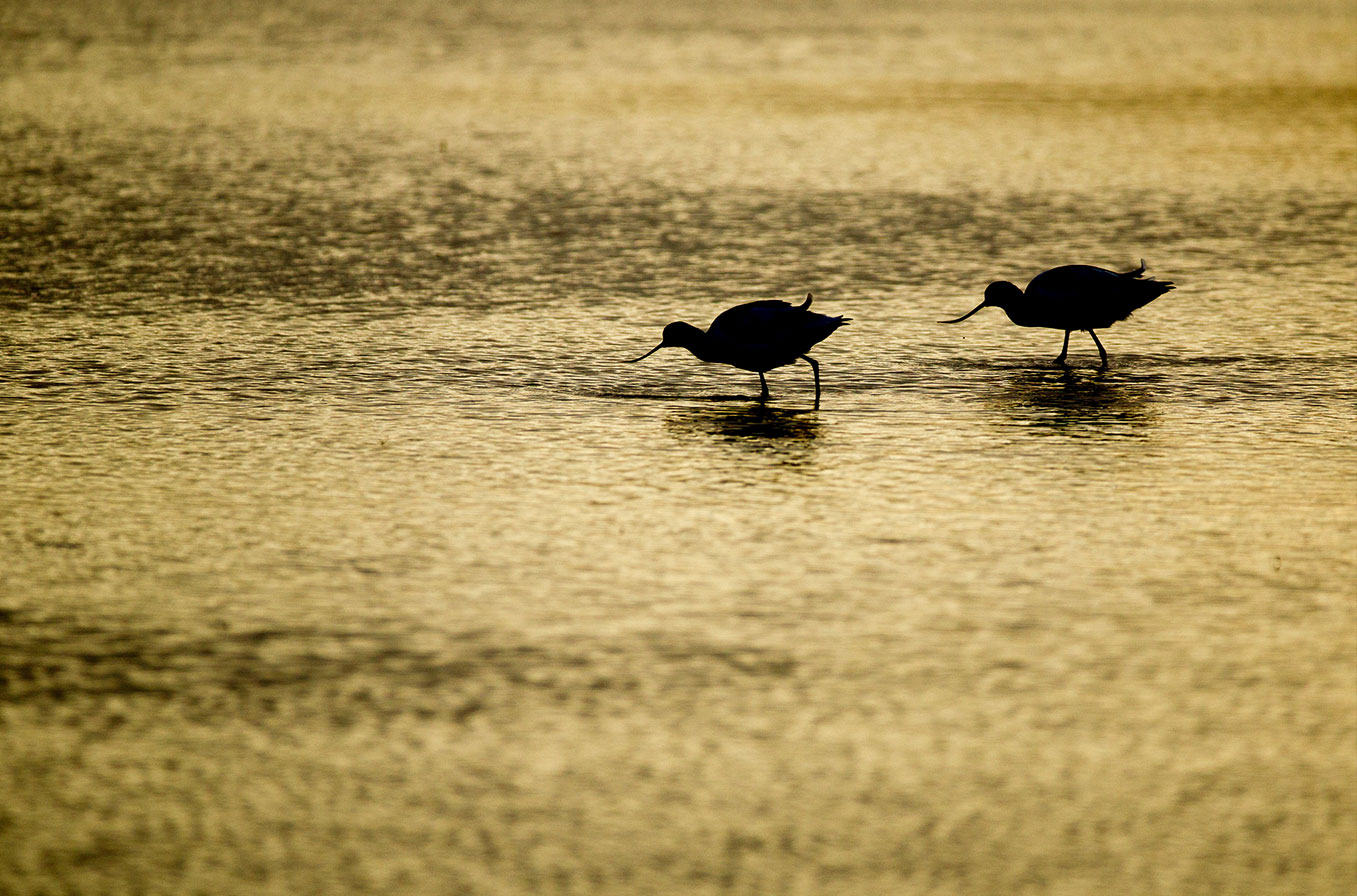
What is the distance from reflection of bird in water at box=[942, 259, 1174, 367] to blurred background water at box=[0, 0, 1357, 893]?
27 cm

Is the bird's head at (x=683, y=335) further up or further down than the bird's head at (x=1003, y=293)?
further down

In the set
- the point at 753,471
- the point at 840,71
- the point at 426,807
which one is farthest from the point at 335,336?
the point at 840,71

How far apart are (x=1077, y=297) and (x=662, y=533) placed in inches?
108

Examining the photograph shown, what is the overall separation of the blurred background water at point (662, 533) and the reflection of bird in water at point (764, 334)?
219 mm

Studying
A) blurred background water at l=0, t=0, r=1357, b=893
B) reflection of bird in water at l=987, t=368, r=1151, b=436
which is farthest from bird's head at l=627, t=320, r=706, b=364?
reflection of bird in water at l=987, t=368, r=1151, b=436

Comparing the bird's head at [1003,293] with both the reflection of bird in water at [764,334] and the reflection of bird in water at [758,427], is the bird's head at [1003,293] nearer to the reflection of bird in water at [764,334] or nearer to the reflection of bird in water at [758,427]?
the reflection of bird in water at [764,334]

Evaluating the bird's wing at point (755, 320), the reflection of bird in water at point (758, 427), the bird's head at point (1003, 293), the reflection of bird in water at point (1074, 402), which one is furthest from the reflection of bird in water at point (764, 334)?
the bird's head at point (1003, 293)

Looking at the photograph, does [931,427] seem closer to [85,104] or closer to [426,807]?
[426,807]

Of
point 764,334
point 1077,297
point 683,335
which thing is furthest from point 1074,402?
point 683,335

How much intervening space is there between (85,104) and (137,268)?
6389 millimetres

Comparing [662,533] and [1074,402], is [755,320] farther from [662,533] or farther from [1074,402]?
[662,533]

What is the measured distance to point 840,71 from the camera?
16578 mm

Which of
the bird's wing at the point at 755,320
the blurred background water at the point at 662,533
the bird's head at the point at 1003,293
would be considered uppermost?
the bird's head at the point at 1003,293

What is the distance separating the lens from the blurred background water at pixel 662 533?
359cm
